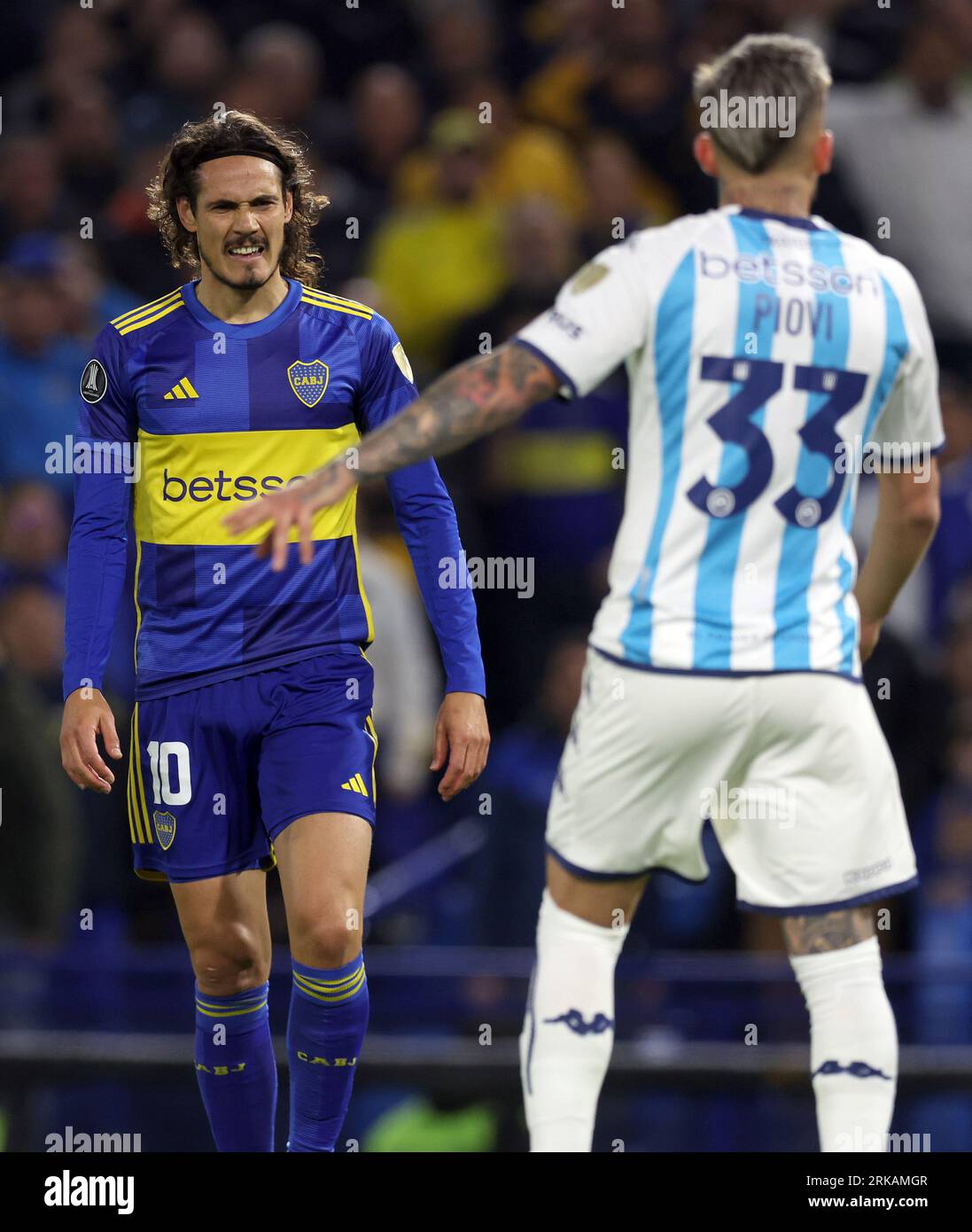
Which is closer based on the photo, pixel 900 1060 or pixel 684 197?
pixel 900 1060

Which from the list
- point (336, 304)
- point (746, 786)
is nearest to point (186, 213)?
point (336, 304)

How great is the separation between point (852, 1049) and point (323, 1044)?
110cm

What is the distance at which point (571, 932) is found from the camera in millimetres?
3684

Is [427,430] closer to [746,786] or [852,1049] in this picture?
[746,786]

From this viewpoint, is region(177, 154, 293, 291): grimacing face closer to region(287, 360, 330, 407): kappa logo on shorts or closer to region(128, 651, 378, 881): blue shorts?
region(287, 360, 330, 407): kappa logo on shorts

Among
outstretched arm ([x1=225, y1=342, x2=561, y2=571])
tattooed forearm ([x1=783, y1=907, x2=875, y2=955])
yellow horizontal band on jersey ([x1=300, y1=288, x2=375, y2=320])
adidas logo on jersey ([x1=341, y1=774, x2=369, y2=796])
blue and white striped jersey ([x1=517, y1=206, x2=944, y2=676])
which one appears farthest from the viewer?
yellow horizontal band on jersey ([x1=300, y1=288, x2=375, y2=320])

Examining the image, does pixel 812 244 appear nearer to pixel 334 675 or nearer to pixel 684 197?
pixel 334 675

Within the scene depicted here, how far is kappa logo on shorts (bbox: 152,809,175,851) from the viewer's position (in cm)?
412

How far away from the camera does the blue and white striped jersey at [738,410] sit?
11.6 feet

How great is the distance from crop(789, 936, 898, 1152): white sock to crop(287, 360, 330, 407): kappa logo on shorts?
1.53 metres

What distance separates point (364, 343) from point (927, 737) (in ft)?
11.7

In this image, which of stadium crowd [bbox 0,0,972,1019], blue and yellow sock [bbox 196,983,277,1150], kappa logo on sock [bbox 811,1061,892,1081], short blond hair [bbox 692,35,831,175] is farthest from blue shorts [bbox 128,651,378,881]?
stadium crowd [bbox 0,0,972,1019]
